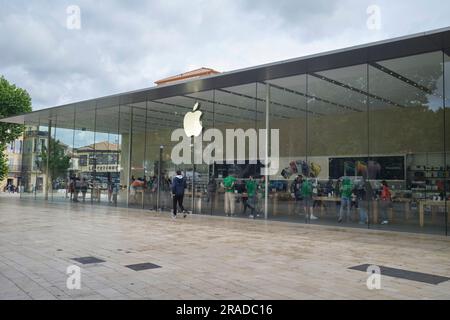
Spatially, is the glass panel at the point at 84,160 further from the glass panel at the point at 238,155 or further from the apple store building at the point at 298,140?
the glass panel at the point at 238,155

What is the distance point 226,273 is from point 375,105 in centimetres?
961

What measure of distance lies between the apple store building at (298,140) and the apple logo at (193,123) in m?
0.07

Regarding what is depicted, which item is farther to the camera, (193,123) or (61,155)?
(61,155)

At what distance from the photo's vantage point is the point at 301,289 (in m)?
5.36

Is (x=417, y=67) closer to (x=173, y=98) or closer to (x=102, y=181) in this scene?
(x=173, y=98)

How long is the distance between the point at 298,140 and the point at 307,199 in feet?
7.65

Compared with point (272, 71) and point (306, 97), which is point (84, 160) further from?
point (272, 71)

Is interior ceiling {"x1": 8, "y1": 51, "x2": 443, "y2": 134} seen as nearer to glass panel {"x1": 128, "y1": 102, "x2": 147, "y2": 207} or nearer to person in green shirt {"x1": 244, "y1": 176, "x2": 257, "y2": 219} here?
glass panel {"x1": 128, "y1": 102, "x2": 147, "y2": 207}

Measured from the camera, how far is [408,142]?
14.0 meters

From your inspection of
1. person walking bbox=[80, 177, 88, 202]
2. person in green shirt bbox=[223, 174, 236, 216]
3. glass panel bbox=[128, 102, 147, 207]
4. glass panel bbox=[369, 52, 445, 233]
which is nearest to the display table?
glass panel bbox=[369, 52, 445, 233]

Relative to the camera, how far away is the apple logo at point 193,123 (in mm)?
18047

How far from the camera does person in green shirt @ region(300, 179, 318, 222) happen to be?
536 inches

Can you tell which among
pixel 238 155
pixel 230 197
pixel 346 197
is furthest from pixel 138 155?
pixel 346 197
